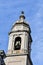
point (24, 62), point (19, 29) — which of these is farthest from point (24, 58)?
point (19, 29)

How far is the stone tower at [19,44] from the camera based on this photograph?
42.8 metres

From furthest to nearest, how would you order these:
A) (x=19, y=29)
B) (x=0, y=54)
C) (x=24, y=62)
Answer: (x=19, y=29), (x=24, y=62), (x=0, y=54)

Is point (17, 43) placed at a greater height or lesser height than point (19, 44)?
greater

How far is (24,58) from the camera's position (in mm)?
42750

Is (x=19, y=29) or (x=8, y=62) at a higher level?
(x=19, y=29)

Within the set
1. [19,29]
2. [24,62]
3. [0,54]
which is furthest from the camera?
[19,29]

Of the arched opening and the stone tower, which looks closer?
the stone tower

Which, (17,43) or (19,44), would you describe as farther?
(17,43)

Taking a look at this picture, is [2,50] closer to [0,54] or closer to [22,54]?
[0,54]

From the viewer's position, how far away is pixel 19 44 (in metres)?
44.3

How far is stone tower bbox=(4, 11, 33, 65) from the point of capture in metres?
42.8

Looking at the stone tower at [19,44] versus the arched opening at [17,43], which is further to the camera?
the arched opening at [17,43]

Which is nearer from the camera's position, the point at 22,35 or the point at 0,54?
the point at 0,54

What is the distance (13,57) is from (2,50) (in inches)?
208
